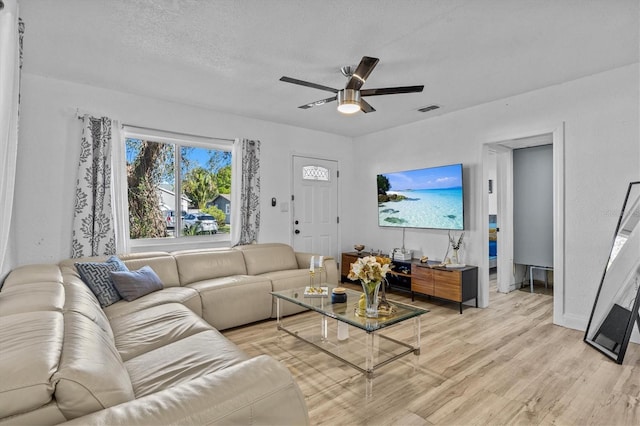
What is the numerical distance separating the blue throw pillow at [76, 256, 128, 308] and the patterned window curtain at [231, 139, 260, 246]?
1.67 meters

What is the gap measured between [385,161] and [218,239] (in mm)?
2881

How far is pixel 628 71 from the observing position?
3051 millimetres

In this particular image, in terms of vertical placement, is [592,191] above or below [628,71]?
below

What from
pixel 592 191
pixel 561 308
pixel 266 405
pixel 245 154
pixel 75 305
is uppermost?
pixel 245 154

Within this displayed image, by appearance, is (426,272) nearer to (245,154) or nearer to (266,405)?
(245,154)

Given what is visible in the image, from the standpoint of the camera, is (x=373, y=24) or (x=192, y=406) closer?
(x=192, y=406)

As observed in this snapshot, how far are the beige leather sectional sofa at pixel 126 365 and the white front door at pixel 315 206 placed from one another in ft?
7.31

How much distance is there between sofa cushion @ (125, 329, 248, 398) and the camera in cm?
154

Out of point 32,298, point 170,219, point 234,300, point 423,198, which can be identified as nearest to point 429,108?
point 423,198

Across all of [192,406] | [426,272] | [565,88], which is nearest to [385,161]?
[426,272]

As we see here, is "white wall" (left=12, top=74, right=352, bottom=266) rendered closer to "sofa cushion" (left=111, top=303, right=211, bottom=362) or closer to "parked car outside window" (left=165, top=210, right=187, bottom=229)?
"parked car outside window" (left=165, top=210, right=187, bottom=229)

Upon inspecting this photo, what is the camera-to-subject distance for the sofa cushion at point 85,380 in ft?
2.92

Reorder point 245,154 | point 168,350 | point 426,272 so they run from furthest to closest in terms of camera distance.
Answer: point 245,154, point 426,272, point 168,350

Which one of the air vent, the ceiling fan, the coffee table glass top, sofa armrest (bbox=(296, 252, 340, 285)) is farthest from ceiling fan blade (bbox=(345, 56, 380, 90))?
sofa armrest (bbox=(296, 252, 340, 285))
